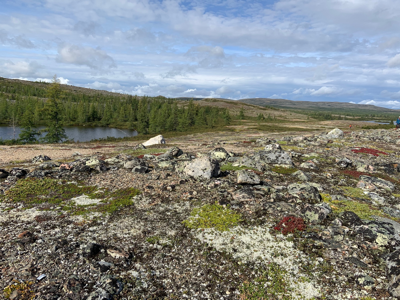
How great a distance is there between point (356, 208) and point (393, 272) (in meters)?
6.74

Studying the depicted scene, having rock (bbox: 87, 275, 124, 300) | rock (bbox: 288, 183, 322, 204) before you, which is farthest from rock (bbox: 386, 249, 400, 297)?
rock (bbox: 87, 275, 124, 300)

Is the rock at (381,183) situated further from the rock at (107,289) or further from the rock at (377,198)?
the rock at (107,289)

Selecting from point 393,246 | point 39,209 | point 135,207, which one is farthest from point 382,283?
point 39,209

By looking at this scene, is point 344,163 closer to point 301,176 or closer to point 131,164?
point 301,176

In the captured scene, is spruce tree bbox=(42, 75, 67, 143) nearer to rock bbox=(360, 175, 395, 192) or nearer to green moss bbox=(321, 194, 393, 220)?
green moss bbox=(321, 194, 393, 220)

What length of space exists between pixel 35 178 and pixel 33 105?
487 ft

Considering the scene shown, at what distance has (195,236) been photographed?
12.3 metres

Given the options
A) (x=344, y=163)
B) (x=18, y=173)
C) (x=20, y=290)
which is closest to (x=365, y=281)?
(x=20, y=290)

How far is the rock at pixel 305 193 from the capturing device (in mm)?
16891

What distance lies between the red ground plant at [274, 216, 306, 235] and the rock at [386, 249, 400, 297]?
12.9 ft

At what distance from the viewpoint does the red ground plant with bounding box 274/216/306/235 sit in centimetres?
1291

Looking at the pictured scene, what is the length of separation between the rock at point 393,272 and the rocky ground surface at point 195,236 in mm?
46

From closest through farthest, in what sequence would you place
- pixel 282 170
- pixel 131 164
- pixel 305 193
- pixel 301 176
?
pixel 305 193 → pixel 301 176 → pixel 131 164 → pixel 282 170

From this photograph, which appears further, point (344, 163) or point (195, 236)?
point (344, 163)
